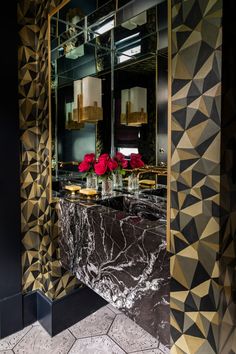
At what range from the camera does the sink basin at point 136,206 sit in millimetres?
1734

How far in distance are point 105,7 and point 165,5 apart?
520 mm

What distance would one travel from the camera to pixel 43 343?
1.95 meters

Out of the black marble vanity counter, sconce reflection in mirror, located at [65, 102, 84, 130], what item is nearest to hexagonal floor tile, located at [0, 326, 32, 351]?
the black marble vanity counter

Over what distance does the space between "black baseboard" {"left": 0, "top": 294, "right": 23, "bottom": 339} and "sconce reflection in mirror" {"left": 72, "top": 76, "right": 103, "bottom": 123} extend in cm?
154

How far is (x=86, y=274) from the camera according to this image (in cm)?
172

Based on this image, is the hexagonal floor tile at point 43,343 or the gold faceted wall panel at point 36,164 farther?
the gold faceted wall panel at point 36,164

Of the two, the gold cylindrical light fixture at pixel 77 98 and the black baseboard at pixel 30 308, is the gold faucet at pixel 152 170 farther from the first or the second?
the black baseboard at pixel 30 308

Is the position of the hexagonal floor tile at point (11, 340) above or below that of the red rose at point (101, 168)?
below

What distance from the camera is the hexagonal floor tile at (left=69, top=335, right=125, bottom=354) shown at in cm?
187

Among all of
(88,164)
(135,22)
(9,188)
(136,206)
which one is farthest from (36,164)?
(135,22)

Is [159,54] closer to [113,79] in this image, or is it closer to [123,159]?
[113,79]

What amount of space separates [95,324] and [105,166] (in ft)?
4.24

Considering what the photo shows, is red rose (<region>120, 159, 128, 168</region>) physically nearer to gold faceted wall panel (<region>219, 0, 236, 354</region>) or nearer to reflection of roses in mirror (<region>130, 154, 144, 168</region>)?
reflection of roses in mirror (<region>130, 154, 144, 168</region>)

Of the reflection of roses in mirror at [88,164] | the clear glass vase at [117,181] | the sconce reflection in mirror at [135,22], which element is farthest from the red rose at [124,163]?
the sconce reflection in mirror at [135,22]
